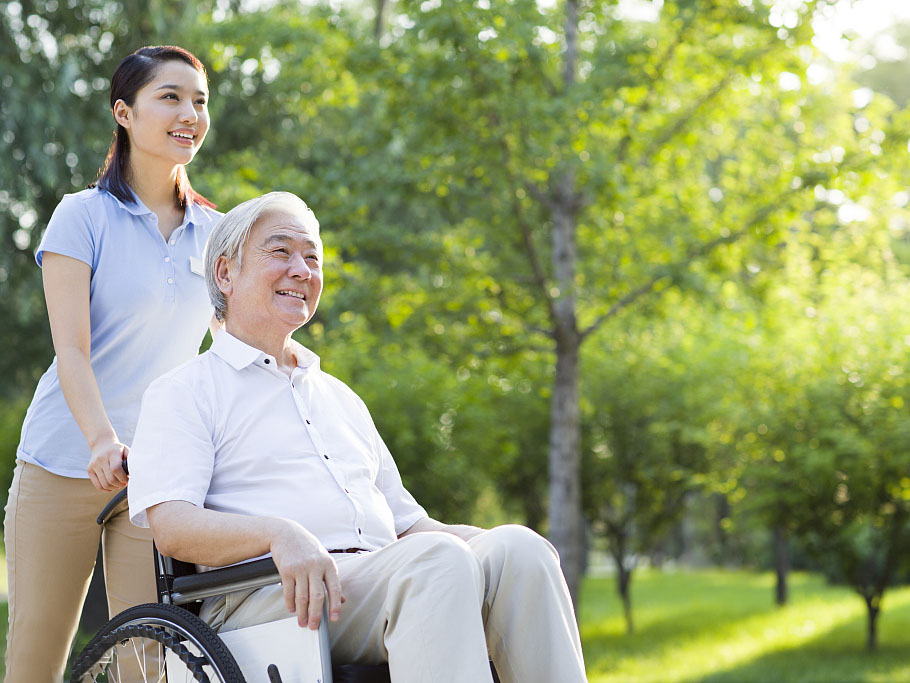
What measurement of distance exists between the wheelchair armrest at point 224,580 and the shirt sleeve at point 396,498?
556 millimetres

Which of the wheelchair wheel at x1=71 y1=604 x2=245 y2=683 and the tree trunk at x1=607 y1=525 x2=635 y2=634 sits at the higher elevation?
the wheelchair wheel at x1=71 y1=604 x2=245 y2=683

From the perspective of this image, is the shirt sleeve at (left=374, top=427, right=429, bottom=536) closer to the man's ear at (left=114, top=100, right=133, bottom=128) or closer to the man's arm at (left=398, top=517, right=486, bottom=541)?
the man's arm at (left=398, top=517, right=486, bottom=541)

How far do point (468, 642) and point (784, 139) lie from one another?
6.59m

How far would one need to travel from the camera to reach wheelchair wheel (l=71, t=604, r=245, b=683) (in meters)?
1.77

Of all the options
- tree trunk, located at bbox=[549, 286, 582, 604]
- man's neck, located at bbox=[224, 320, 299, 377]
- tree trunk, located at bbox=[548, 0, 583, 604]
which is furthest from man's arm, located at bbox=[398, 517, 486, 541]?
tree trunk, located at bbox=[549, 286, 582, 604]

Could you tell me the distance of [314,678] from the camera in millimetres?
1746

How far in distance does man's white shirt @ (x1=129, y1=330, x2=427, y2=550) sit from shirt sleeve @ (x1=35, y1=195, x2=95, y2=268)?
358 mm

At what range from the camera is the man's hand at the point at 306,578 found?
1726 mm

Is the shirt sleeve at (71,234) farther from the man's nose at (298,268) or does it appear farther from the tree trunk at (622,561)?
the tree trunk at (622,561)

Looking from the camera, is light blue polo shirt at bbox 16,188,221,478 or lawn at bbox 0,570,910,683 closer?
light blue polo shirt at bbox 16,188,221,478

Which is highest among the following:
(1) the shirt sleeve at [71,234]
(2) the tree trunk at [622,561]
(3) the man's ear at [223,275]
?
(1) the shirt sleeve at [71,234]

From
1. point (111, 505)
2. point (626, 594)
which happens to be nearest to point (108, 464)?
point (111, 505)

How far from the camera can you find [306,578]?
174 cm

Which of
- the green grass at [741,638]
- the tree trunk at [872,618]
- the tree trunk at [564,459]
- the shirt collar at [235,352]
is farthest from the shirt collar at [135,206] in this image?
the tree trunk at [872,618]
